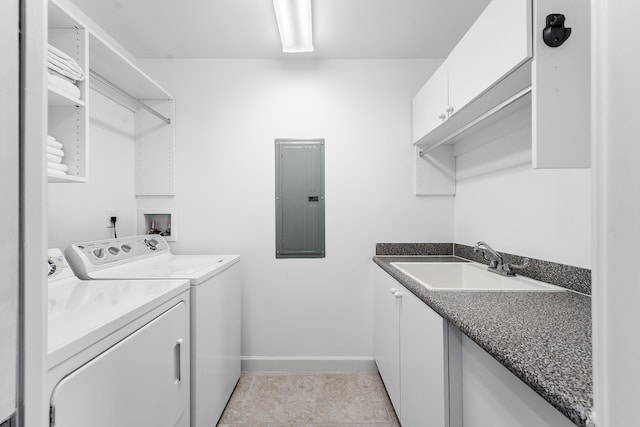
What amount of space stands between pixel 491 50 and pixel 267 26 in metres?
1.44

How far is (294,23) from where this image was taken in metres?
1.77

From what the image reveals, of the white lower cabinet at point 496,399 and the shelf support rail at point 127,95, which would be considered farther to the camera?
the shelf support rail at point 127,95

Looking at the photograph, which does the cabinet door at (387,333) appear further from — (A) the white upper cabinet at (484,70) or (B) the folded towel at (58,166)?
(B) the folded towel at (58,166)

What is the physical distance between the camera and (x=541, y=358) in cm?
64

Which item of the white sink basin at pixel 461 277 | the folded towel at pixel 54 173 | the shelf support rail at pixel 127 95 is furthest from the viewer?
the shelf support rail at pixel 127 95

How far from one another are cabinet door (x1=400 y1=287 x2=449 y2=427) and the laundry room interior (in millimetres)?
14

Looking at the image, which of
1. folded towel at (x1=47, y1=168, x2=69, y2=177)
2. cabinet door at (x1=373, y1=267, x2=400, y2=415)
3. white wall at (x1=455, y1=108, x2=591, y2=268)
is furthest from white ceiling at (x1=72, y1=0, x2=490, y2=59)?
cabinet door at (x1=373, y1=267, x2=400, y2=415)

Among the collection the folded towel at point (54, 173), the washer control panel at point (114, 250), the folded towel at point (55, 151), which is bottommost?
the washer control panel at point (114, 250)

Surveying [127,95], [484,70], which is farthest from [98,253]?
[484,70]

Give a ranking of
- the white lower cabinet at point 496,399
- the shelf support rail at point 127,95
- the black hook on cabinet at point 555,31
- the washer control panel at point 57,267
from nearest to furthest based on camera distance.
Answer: the white lower cabinet at point 496,399, the black hook on cabinet at point 555,31, the washer control panel at point 57,267, the shelf support rail at point 127,95

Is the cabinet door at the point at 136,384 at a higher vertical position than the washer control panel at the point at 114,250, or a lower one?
lower

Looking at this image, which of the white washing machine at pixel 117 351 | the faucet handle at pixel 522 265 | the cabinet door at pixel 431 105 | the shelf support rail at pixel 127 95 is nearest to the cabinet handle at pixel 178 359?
the white washing machine at pixel 117 351

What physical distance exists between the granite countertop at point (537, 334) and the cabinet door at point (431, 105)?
3.70 ft

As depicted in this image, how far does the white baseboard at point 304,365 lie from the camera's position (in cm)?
229
